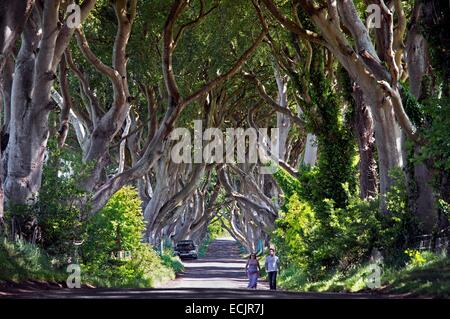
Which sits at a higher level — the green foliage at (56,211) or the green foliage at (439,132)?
the green foliage at (439,132)

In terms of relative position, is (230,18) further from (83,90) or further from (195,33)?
(83,90)

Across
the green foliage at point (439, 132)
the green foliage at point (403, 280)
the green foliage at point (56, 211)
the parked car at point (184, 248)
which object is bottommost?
the parked car at point (184, 248)

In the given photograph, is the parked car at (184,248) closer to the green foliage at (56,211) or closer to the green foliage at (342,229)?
the green foliage at (342,229)

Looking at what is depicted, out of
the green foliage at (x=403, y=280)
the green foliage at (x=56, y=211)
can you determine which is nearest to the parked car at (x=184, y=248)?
the green foliage at (x=403, y=280)

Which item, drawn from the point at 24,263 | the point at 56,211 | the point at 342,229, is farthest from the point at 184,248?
the point at 24,263

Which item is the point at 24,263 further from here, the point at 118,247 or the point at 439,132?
the point at 118,247

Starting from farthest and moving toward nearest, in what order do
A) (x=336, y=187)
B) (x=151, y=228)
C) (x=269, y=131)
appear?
1. (x=269, y=131)
2. (x=151, y=228)
3. (x=336, y=187)

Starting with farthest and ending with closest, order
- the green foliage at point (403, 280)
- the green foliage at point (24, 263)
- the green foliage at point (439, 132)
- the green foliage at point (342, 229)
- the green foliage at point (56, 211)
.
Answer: the green foliage at point (342, 229), the green foliage at point (56, 211), the green foliage at point (24, 263), the green foliage at point (439, 132), the green foliage at point (403, 280)

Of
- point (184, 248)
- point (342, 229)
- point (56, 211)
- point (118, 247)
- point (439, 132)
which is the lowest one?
point (184, 248)

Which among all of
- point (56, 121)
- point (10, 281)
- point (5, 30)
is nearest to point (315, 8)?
point (5, 30)

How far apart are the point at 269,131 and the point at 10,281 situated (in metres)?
31.2

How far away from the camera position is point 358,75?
18078 mm

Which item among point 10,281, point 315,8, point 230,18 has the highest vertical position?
point 230,18
